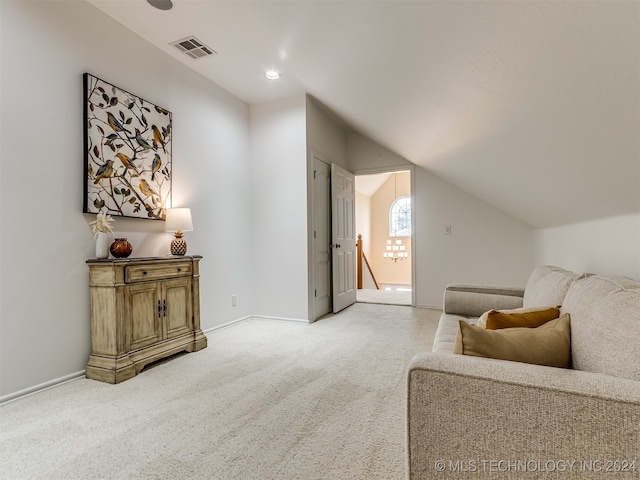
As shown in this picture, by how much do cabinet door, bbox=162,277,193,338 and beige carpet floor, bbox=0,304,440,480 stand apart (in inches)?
10.0

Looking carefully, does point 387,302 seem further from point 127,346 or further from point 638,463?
point 638,463

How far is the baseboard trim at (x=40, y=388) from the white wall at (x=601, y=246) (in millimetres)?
3503

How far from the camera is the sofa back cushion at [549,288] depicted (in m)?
1.51

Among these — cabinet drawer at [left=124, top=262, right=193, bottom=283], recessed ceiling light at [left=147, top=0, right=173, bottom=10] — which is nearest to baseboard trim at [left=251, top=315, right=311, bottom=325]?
cabinet drawer at [left=124, top=262, right=193, bottom=283]

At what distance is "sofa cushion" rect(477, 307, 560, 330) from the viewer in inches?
49.2

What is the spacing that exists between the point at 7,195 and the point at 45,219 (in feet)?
0.81

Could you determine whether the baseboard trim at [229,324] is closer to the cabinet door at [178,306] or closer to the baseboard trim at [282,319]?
the baseboard trim at [282,319]

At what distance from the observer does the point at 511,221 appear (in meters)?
4.35

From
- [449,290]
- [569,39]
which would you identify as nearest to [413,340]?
[449,290]

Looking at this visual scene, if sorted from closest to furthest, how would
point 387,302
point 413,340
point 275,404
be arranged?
point 275,404
point 413,340
point 387,302

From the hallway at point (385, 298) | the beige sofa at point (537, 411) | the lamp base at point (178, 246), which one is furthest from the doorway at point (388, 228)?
the beige sofa at point (537, 411)

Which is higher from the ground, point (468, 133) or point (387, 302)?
point (468, 133)

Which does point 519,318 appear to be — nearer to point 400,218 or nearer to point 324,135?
point 324,135

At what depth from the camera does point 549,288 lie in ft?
5.45
